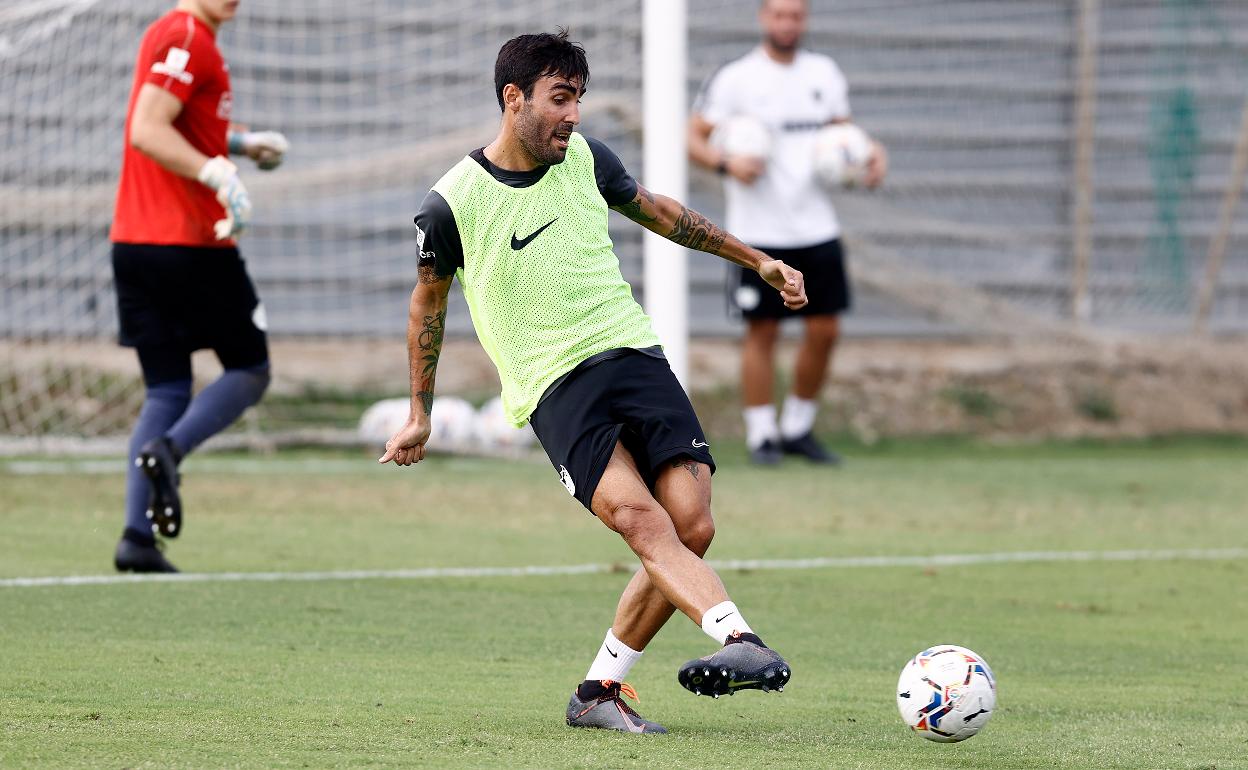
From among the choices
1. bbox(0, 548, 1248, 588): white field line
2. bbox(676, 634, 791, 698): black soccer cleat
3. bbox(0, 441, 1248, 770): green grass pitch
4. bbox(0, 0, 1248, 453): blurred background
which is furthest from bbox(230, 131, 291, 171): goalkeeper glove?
bbox(676, 634, 791, 698): black soccer cleat

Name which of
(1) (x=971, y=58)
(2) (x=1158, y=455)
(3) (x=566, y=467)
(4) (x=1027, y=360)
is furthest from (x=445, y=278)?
(1) (x=971, y=58)

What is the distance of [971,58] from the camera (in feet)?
51.2

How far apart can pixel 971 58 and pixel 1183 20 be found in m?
2.13

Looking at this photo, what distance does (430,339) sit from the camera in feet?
14.8

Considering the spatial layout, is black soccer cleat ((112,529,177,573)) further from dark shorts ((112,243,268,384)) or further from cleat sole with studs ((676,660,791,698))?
cleat sole with studs ((676,660,791,698))

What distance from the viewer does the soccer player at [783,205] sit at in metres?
10.7

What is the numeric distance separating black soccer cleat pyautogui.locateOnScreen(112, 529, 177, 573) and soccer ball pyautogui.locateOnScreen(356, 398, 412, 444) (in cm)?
432

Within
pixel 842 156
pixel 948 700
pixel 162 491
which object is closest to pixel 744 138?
pixel 842 156

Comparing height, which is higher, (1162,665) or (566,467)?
(566,467)

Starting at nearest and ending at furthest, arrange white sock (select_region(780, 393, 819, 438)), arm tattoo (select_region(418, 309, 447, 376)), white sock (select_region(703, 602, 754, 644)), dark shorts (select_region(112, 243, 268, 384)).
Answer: white sock (select_region(703, 602, 754, 644)), arm tattoo (select_region(418, 309, 447, 376)), dark shorts (select_region(112, 243, 268, 384)), white sock (select_region(780, 393, 819, 438))

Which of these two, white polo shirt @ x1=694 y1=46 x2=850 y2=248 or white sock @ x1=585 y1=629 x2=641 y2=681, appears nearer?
white sock @ x1=585 y1=629 x2=641 y2=681

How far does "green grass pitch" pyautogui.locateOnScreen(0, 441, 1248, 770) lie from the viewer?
401cm

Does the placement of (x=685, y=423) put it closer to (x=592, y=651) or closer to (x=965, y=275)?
(x=592, y=651)

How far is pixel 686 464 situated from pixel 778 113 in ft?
22.9
